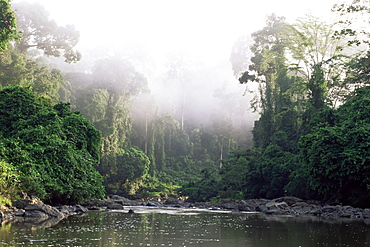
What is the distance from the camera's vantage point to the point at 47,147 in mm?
16891

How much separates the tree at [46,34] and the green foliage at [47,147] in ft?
69.0

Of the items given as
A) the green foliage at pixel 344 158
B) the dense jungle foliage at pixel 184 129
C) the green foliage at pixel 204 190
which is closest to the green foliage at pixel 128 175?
the dense jungle foliage at pixel 184 129

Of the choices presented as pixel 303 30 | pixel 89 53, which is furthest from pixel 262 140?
pixel 89 53

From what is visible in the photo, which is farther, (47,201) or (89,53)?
(89,53)

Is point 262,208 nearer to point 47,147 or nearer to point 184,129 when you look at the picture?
point 47,147

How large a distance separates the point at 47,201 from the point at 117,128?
28747mm

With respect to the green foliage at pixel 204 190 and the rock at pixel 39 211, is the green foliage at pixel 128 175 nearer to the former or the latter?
the green foliage at pixel 204 190

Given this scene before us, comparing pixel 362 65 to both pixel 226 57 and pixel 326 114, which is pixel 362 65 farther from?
pixel 226 57

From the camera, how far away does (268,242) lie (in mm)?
8445

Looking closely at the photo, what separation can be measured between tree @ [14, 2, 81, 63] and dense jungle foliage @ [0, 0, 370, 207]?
0.12m

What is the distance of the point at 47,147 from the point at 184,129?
47357 millimetres

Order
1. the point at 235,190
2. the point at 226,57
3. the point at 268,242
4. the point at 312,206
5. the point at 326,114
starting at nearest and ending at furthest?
the point at 268,242 → the point at 312,206 → the point at 326,114 → the point at 235,190 → the point at 226,57

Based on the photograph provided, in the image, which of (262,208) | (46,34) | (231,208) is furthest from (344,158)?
(46,34)

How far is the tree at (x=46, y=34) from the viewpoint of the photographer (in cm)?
4212
